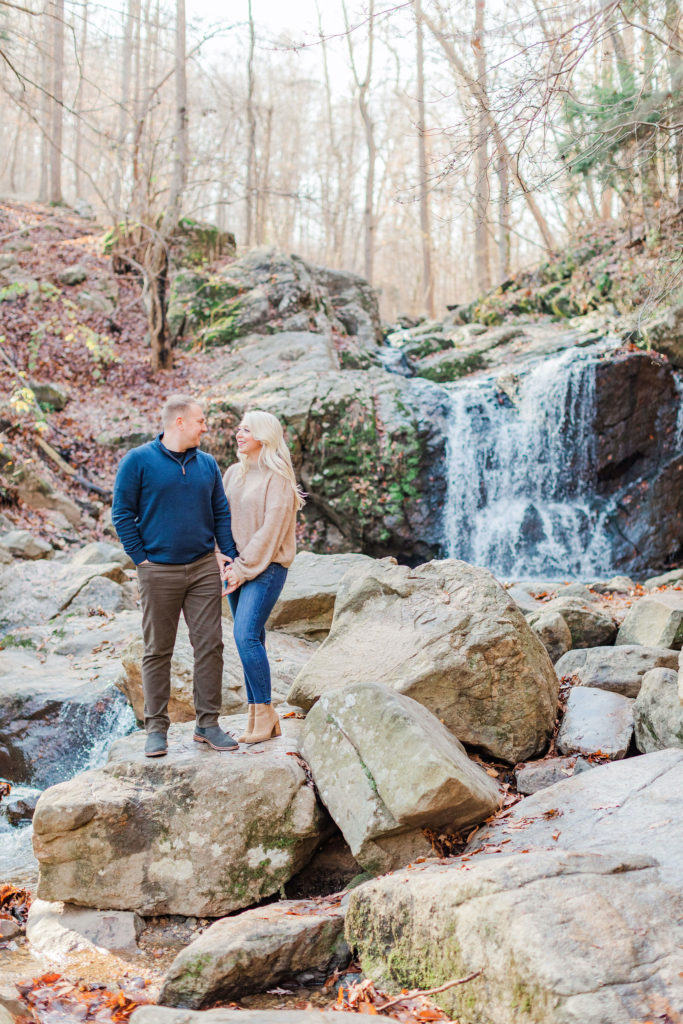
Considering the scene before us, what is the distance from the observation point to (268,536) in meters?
4.28

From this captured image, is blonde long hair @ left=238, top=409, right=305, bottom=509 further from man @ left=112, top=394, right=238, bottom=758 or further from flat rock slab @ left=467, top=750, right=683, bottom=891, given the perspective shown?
flat rock slab @ left=467, top=750, right=683, bottom=891

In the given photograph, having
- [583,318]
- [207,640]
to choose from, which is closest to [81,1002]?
[207,640]

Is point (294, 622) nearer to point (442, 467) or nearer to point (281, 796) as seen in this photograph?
point (281, 796)

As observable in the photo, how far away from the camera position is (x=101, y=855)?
411 centimetres

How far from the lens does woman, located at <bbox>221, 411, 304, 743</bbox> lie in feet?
14.1

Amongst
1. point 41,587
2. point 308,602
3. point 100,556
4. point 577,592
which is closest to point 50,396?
point 100,556

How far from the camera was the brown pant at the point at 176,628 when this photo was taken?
4160 millimetres

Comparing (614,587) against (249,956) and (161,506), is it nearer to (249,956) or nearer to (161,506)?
(161,506)

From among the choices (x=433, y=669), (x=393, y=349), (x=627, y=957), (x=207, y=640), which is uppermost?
(x=393, y=349)

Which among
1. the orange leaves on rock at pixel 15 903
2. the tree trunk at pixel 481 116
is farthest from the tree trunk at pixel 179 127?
the orange leaves on rock at pixel 15 903

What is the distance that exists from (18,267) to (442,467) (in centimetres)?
1104

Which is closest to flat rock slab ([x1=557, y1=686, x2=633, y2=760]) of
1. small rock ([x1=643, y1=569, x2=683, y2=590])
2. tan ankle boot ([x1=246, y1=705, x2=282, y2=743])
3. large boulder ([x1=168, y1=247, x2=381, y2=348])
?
tan ankle boot ([x1=246, y1=705, x2=282, y2=743])

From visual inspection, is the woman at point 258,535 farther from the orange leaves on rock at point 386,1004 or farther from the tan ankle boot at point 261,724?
the orange leaves on rock at point 386,1004

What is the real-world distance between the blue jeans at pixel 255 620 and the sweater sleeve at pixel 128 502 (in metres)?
0.63
